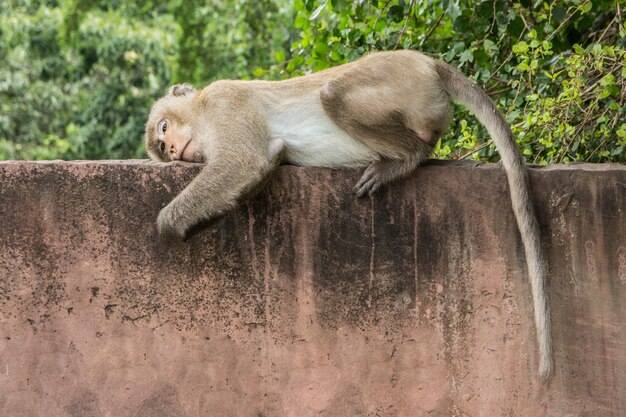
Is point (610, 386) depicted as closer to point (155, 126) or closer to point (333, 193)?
point (333, 193)

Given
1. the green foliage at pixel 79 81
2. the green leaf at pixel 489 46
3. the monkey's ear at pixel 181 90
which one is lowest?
the monkey's ear at pixel 181 90

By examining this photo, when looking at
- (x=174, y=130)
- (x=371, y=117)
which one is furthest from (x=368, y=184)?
(x=174, y=130)

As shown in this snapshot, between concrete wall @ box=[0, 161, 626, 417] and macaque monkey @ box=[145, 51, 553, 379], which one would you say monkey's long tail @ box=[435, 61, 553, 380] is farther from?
concrete wall @ box=[0, 161, 626, 417]

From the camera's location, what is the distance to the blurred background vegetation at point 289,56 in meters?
4.92

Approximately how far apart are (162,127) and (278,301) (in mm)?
1199

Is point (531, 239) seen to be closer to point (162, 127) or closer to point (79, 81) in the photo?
point (162, 127)

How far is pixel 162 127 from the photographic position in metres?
4.63

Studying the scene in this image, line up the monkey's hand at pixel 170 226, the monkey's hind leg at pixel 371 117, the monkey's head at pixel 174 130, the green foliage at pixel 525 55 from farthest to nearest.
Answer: the green foliage at pixel 525 55, the monkey's head at pixel 174 130, the monkey's hind leg at pixel 371 117, the monkey's hand at pixel 170 226

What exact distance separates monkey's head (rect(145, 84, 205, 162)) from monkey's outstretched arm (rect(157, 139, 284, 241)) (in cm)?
42

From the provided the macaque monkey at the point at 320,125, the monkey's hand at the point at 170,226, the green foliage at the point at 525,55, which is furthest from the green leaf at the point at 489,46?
the monkey's hand at the point at 170,226

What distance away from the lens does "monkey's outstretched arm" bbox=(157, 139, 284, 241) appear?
3.88m

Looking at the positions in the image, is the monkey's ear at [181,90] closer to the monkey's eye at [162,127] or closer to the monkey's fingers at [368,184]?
the monkey's eye at [162,127]

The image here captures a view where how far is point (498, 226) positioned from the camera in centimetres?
397

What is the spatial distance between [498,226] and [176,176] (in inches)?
56.8
